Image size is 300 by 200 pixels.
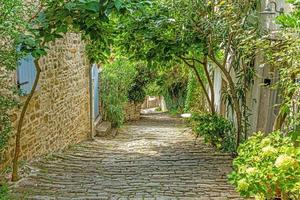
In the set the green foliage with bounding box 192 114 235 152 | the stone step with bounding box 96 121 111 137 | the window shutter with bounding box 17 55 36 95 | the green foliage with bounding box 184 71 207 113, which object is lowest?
the stone step with bounding box 96 121 111 137

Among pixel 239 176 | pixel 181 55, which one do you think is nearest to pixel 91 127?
pixel 181 55

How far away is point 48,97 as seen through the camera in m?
6.45

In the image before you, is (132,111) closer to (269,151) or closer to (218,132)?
(218,132)

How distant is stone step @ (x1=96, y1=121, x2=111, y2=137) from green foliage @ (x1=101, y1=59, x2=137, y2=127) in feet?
1.81

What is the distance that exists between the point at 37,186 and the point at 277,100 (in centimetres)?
382

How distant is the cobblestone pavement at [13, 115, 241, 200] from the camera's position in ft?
14.4

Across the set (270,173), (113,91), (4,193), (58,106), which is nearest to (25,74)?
(58,106)

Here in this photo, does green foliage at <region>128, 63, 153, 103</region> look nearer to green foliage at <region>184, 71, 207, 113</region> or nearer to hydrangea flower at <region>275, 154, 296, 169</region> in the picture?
green foliage at <region>184, 71, 207, 113</region>

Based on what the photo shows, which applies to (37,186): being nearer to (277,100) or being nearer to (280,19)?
(280,19)

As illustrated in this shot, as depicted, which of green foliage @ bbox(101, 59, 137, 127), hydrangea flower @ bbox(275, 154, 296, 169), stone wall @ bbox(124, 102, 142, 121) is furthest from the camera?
stone wall @ bbox(124, 102, 142, 121)

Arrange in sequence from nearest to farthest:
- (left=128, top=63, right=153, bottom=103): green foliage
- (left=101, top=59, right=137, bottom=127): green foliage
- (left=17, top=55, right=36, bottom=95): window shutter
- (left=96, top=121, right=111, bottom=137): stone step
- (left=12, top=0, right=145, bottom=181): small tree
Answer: (left=12, top=0, right=145, bottom=181): small tree → (left=17, top=55, right=36, bottom=95): window shutter → (left=96, top=121, right=111, bottom=137): stone step → (left=101, top=59, right=137, bottom=127): green foliage → (left=128, top=63, right=153, bottom=103): green foliage

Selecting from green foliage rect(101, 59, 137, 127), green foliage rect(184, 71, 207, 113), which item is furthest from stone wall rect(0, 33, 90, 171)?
green foliage rect(184, 71, 207, 113)

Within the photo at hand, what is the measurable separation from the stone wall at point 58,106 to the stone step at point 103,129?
972 mm

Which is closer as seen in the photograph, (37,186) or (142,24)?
(37,186)
